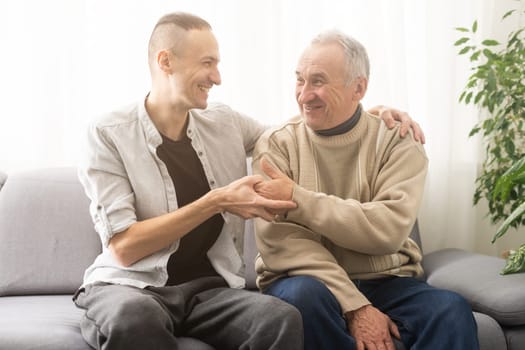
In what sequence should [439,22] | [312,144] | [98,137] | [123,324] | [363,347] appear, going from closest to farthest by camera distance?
[123,324], [363,347], [98,137], [312,144], [439,22]

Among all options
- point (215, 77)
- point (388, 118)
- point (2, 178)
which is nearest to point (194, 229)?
point (215, 77)

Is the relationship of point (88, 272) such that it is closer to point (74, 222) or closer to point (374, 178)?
point (74, 222)

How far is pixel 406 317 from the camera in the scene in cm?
209

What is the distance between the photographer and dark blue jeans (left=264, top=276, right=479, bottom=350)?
1959 millimetres

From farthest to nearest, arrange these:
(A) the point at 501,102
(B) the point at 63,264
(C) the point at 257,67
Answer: (C) the point at 257,67
(A) the point at 501,102
(B) the point at 63,264

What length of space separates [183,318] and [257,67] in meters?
1.25

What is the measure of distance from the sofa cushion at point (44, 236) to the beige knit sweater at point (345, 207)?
0.66 meters

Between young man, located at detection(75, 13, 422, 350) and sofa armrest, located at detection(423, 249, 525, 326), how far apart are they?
69 centimetres

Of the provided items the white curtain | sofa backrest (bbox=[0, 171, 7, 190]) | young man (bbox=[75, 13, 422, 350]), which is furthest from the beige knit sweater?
sofa backrest (bbox=[0, 171, 7, 190])

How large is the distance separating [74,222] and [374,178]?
1.05 meters

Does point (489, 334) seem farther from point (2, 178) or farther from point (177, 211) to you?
point (2, 178)

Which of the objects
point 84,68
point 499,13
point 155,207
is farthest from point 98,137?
point 499,13

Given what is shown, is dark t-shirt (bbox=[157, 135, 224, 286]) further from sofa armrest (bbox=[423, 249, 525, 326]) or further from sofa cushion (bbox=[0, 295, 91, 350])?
sofa armrest (bbox=[423, 249, 525, 326])

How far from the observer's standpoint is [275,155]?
227 centimetres
